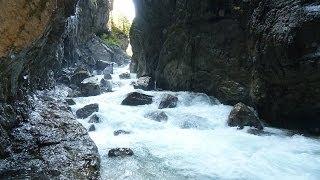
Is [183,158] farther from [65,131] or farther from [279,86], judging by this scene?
[279,86]

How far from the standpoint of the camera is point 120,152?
9273 mm

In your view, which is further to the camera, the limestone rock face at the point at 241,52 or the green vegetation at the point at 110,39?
the green vegetation at the point at 110,39

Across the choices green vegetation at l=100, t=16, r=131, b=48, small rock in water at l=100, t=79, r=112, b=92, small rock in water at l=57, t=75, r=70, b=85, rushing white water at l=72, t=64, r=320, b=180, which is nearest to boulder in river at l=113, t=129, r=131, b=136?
rushing white water at l=72, t=64, r=320, b=180

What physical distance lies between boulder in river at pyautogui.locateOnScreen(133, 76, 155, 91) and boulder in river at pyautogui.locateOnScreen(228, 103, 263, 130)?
925cm

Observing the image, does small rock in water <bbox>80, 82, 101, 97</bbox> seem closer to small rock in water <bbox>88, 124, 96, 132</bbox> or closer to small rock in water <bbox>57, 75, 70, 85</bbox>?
small rock in water <bbox>57, 75, 70, 85</bbox>

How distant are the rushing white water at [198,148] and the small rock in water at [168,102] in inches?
25.9

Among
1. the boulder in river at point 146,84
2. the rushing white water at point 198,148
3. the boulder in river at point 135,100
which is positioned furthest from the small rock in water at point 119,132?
the boulder in river at point 146,84

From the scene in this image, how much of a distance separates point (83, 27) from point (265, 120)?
24.8 metres

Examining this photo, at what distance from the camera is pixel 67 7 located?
1035cm

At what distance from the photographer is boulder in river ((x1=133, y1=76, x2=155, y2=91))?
21498 millimetres

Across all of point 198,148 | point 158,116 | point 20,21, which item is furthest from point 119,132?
point 20,21

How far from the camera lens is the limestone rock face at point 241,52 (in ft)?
36.7

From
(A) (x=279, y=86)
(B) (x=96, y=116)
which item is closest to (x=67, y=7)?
(B) (x=96, y=116)

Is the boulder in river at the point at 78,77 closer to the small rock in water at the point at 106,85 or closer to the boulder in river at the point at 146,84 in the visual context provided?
the small rock in water at the point at 106,85
